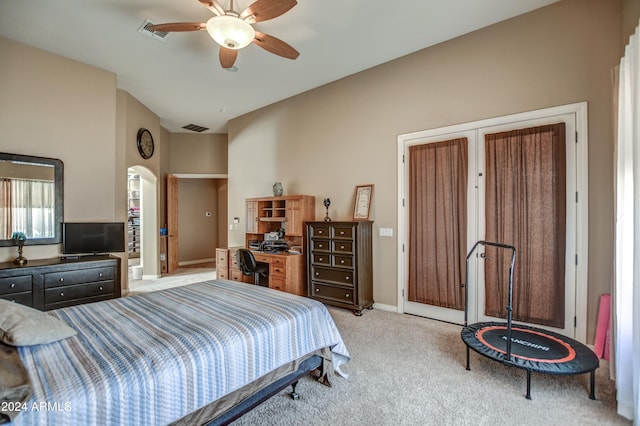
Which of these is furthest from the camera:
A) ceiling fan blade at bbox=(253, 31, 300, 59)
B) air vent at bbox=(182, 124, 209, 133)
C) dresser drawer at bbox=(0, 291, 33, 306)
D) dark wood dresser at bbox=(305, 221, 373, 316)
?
air vent at bbox=(182, 124, 209, 133)

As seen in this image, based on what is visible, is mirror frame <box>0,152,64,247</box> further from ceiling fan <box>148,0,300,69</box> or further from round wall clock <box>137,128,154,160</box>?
ceiling fan <box>148,0,300,69</box>

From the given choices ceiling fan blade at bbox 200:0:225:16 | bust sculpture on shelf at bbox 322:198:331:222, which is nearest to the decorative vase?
bust sculpture on shelf at bbox 322:198:331:222

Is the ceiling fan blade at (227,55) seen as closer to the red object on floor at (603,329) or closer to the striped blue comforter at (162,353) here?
the striped blue comforter at (162,353)

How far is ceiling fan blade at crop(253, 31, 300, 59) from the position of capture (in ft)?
9.16

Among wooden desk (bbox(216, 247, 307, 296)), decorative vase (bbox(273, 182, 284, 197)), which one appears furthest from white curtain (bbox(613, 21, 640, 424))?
decorative vase (bbox(273, 182, 284, 197))

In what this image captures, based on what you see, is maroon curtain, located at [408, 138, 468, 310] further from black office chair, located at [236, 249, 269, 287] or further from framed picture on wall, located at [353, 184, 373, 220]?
black office chair, located at [236, 249, 269, 287]

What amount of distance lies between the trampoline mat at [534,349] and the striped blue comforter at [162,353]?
1282mm

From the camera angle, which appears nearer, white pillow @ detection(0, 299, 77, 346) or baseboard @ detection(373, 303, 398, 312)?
white pillow @ detection(0, 299, 77, 346)

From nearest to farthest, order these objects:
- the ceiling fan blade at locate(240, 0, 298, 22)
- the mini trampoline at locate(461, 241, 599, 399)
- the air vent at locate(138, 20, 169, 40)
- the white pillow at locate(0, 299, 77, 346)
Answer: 1. the white pillow at locate(0, 299, 77, 346)
2. the mini trampoline at locate(461, 241, 599, 399)
3. the ceiling fan blade at locate(240, 0, 298, 22)
4. the air vent at locate(138, 20, 169, 40)

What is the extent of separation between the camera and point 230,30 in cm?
247

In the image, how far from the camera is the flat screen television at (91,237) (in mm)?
3848

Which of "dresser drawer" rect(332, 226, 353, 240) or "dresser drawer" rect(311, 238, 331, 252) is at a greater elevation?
"dresser drawer" rect(332, 226, 353, 240)

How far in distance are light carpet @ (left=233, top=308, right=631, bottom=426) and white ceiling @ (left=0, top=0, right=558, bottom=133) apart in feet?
11.7

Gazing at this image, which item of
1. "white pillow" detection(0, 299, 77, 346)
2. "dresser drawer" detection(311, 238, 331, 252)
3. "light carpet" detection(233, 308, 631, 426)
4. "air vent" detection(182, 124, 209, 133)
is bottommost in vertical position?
"light carpet" detection(233, 308, 631, 426)
